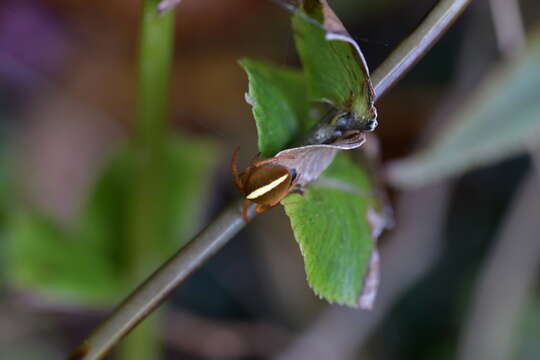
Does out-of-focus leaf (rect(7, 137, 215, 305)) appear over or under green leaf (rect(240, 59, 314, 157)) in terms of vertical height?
under

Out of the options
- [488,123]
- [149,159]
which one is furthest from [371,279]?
[488,123]

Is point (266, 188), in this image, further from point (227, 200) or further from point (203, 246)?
point (227, 200)

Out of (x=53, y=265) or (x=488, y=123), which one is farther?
(x=53, y=265)

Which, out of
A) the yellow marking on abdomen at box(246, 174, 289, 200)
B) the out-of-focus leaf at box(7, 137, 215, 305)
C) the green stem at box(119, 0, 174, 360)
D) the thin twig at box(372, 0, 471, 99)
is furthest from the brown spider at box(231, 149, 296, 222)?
the out-of-focus leaf at box(7, 137, 215, 305)

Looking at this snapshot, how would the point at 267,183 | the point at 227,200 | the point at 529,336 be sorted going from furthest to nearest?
the point at 227,200, the point at 529,336, the point at 267,183

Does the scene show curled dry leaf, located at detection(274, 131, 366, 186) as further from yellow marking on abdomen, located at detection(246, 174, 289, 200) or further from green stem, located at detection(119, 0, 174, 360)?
green stem, located at detection(119, 0, 174, 360)

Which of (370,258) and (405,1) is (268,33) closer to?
(405,1)

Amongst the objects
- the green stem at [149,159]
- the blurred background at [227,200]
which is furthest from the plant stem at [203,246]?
the blurred background at [227,200]
